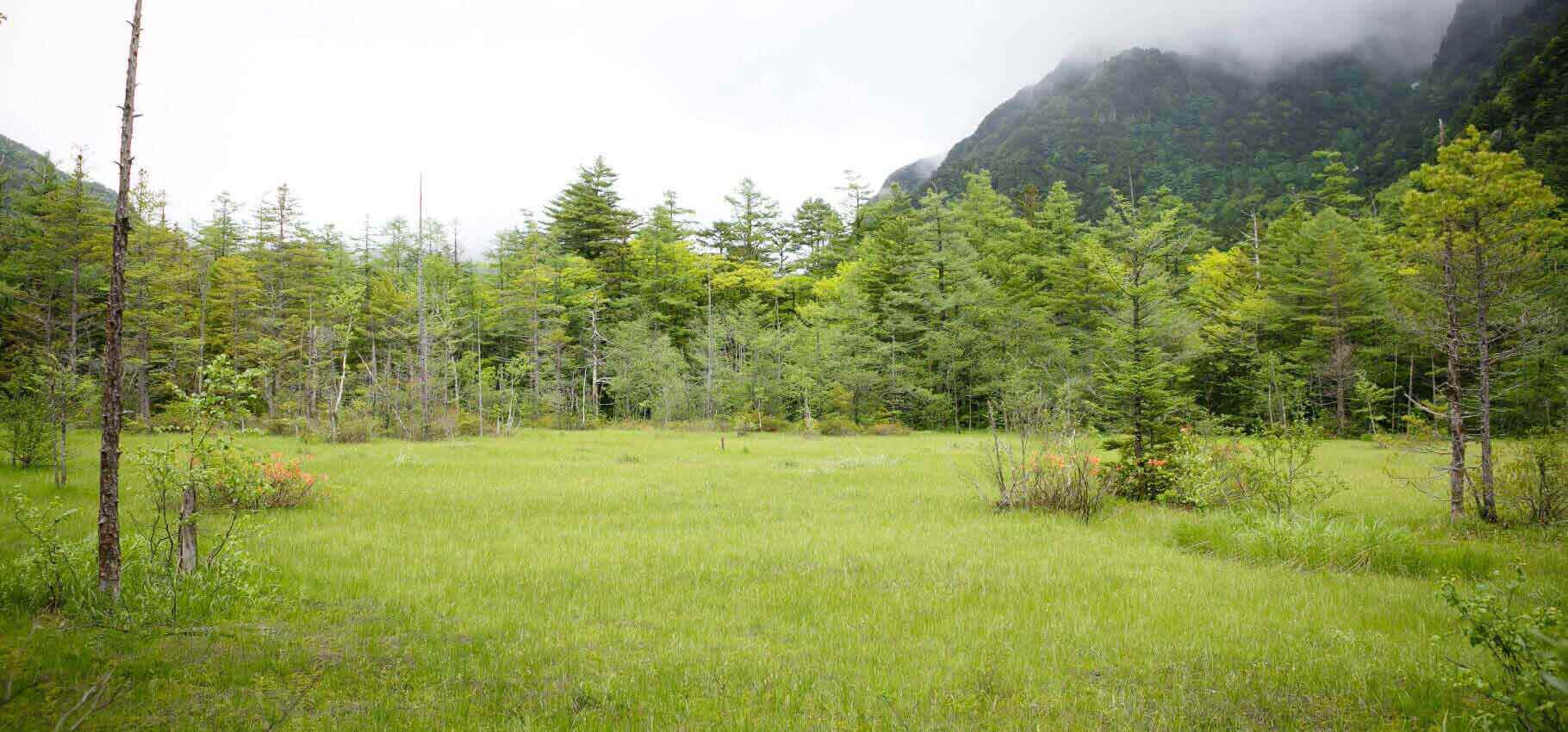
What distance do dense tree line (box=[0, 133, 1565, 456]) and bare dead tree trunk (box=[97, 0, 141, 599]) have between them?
21.4 meters

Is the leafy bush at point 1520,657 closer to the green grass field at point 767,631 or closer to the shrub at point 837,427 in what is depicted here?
the green grass field at point 767,631

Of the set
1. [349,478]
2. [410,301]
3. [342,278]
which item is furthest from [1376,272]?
[342,278]

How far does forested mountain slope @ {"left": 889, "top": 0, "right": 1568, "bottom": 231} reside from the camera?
60906mm

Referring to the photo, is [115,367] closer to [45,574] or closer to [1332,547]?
[45,574]

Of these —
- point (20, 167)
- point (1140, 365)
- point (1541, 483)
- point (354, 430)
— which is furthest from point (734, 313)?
point (20, 167)

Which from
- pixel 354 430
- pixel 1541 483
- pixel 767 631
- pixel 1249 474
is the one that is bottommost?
pixel 767 631

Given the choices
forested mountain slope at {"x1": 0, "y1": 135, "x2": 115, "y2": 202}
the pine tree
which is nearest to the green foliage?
the pine tree

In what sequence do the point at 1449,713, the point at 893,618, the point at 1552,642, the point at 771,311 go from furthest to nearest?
1. the point at 771,311
2. the point at 893,618
3. the point at 1449,713
4. the point at 1552,642

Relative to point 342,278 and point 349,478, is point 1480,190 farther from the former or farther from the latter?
point 342,278

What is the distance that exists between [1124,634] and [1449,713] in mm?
1888

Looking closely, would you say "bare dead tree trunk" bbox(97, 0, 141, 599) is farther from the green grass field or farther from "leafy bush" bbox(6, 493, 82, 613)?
the green grass field

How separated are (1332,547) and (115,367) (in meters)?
12.8

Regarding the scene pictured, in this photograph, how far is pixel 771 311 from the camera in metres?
48.5

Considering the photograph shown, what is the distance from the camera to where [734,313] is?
150ft
